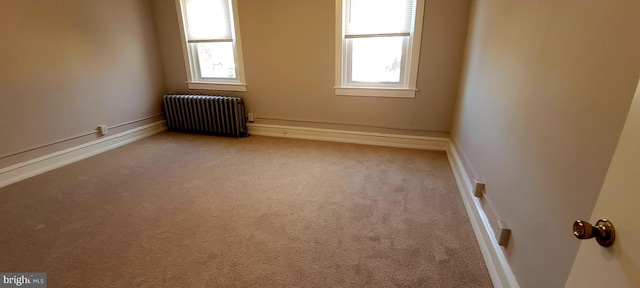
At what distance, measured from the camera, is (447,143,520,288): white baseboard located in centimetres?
136

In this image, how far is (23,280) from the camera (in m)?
1.48

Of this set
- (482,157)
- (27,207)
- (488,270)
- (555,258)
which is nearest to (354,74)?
(482,157)

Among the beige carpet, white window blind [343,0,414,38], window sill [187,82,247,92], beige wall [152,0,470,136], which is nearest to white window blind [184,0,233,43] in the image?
beige wall [152,0,470,136]

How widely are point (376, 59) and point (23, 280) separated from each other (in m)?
3.52

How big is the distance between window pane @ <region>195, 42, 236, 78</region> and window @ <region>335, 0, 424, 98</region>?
5.41ft

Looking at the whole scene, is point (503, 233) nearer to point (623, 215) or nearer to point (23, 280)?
point (623, 215)

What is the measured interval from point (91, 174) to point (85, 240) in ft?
4.37

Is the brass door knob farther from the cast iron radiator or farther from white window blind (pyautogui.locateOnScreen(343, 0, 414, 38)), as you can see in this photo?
the cast iron radiator

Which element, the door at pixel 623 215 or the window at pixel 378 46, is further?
the window at pixel 378 46

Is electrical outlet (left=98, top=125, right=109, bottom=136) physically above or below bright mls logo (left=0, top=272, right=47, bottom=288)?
above

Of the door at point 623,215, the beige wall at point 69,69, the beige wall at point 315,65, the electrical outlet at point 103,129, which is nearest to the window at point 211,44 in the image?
the beige wall at point 315,65

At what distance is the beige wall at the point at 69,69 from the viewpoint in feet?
8.54

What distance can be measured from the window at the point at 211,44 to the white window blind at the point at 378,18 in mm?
1564

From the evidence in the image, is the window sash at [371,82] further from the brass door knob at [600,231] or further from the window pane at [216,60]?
the brass door knob at [600,231]
